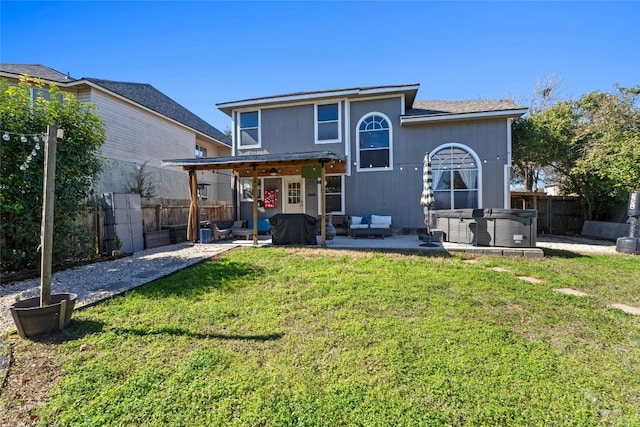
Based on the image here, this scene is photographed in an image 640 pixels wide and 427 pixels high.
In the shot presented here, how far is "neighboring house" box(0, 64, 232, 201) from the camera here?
10953 mm

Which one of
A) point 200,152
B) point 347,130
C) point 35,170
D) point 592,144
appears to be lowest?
point 35,170

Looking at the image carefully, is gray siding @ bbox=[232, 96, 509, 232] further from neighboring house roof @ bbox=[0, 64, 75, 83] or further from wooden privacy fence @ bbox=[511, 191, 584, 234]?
neighboring house roof @ bbox=[0, 64, 75, 83]

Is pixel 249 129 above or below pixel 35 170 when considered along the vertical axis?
above

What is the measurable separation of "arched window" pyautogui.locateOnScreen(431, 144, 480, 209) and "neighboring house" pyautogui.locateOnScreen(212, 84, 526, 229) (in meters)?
0.03

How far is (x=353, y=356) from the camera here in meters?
2.61

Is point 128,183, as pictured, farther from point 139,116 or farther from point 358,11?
point 358,11

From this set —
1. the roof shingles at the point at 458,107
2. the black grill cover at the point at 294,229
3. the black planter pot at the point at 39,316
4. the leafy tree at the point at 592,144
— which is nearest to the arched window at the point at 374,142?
the roof shingles at the point at 458,107

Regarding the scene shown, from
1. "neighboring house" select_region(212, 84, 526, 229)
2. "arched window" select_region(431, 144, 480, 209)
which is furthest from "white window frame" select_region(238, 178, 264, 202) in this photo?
"arched window" select_region(431, 144, 480, 209)

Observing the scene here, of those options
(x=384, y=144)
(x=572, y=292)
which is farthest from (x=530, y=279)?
(x=384, y=144)

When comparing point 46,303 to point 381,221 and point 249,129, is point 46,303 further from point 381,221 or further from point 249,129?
point 249,129

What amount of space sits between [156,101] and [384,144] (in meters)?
12.5

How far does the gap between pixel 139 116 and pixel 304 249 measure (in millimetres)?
10981

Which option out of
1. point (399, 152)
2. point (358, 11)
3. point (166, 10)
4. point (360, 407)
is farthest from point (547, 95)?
point (360, 407)

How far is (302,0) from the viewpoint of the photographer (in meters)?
8.62
